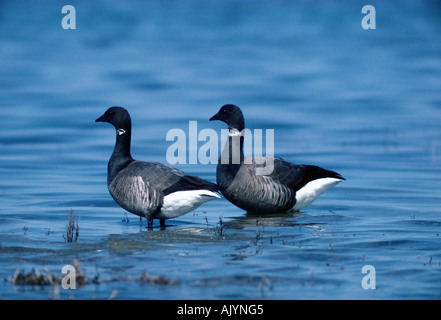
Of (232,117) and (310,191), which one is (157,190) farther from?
(310,191)

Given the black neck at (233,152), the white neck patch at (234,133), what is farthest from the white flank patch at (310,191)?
the white neck patch at (234,133)

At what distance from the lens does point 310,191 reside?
45.9 feet

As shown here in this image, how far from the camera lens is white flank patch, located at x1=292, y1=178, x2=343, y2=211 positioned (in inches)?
548

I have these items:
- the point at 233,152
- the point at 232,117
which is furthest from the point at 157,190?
the point at 232,117

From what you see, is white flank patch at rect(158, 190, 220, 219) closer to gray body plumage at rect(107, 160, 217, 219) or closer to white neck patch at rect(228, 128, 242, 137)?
gray body plumage at rect(107, 160, 217, 219)

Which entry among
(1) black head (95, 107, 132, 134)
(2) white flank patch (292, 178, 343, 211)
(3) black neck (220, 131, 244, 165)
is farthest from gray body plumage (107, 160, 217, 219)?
(2) white flank patch (292, 178, 343, 211)

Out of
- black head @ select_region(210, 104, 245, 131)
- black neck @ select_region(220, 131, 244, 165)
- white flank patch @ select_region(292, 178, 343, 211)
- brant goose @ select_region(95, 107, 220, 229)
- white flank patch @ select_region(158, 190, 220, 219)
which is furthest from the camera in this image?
black head @ select_region(210, 104, 245, 131)

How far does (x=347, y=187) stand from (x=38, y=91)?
77.7ft

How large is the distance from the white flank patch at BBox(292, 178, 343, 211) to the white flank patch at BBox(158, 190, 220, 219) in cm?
245

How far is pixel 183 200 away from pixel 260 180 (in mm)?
1970

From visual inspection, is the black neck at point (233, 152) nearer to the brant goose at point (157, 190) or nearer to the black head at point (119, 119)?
the brant goose at point (157, 190)

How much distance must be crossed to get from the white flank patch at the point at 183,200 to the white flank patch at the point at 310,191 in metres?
2.45

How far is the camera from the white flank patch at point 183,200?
1197 cm
